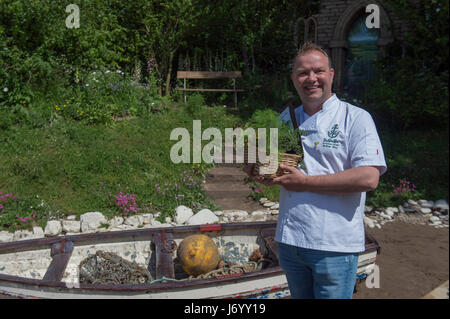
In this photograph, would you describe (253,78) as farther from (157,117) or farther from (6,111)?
(6,111)

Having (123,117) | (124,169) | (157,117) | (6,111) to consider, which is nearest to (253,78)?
(157,117)

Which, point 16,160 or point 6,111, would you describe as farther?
point 6,111

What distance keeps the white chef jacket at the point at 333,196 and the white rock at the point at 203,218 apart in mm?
4161

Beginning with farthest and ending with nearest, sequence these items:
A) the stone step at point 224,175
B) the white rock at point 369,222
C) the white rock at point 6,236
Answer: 1. the stone step at point 224,175
2. the white rock at point 369,222
3. the white rock at point 6,236

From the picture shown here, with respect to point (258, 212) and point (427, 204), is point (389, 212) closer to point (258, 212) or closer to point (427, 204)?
point (427, 204)

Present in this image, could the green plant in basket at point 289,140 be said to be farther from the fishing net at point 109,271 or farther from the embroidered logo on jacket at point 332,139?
the fishing net at point 109,271

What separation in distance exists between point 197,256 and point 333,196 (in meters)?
2.39

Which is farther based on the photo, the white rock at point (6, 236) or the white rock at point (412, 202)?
the white rock at point (412, 202)

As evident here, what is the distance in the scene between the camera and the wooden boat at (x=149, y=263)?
3199 mm

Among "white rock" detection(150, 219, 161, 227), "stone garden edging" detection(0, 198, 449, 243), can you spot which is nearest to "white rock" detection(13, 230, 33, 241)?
"stone garden edging" detection(0, 198, 449, 243)

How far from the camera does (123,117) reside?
905 centimetres

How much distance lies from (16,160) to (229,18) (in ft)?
24.1

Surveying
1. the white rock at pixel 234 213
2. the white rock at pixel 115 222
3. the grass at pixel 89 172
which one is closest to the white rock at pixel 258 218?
the white rock at pixel 234 213

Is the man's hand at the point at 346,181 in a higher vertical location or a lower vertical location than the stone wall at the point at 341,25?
lower
